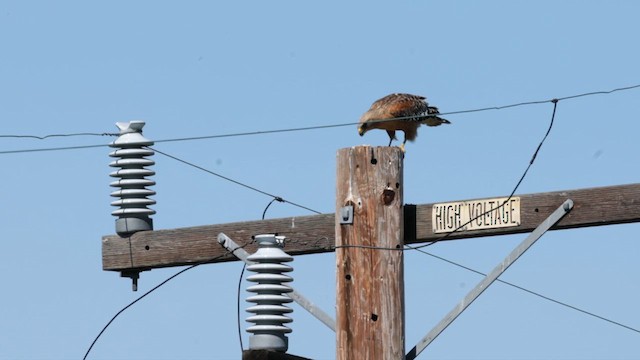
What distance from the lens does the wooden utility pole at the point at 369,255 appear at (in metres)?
8.10

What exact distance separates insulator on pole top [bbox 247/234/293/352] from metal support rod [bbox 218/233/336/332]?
87 millimetres

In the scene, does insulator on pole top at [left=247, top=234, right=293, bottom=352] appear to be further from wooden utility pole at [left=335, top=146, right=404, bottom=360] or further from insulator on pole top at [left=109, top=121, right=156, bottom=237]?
insulator on pole top at [left=109, top=121, right=156, bottom=237]

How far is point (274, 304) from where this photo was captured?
8.69 m

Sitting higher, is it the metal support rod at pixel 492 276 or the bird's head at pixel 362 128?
the bird's head at pixel 362 128

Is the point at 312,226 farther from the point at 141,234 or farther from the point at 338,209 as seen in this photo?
the point at 141,234

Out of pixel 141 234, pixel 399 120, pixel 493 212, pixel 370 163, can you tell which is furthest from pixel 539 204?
pixel 141 234

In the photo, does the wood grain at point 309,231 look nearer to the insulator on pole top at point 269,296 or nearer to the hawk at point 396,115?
the insulator on pole top at point 269,296

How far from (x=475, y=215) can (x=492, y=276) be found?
424 millimetres

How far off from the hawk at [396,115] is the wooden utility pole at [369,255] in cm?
126

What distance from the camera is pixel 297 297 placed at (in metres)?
8.85

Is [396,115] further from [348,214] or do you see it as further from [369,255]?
[369,255]

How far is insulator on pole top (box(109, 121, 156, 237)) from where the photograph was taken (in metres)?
9.60

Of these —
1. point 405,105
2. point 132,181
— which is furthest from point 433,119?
point 132,181

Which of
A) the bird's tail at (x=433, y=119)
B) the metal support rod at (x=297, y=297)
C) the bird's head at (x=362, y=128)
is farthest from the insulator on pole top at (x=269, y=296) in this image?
the bird's tail at (x=433, y=119)
